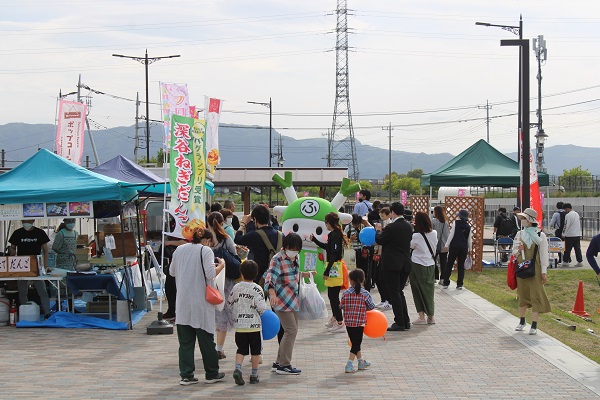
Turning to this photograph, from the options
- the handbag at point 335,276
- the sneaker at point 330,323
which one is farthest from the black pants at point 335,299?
the sneaker at point 330,323

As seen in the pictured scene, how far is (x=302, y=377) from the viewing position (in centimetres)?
912

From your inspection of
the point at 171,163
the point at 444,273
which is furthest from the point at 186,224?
the point at 444,273

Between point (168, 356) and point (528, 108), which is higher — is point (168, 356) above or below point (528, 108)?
below

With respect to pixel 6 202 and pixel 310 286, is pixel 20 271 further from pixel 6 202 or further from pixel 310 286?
pixel 310 286

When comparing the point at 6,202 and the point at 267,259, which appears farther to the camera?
the point at 6,202

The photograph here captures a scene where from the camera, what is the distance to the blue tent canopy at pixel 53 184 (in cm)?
1266

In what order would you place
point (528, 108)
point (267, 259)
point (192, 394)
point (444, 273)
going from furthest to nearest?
point (444, 273)
point (528, 108)
point (267, 259)
point (192, 394)

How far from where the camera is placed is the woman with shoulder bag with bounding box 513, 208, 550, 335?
11695 millimetres

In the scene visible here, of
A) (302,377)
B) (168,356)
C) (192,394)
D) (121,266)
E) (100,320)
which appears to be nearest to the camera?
(192,394)

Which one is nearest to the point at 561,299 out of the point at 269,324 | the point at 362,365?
the point at 362,365

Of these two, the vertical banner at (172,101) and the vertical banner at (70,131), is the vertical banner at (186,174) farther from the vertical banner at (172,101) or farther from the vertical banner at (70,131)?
the vertical banner at (70,131)

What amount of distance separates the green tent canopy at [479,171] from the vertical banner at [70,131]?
36.4 ft

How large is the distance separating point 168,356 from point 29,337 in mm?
2779

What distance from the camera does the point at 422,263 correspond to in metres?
13.0
